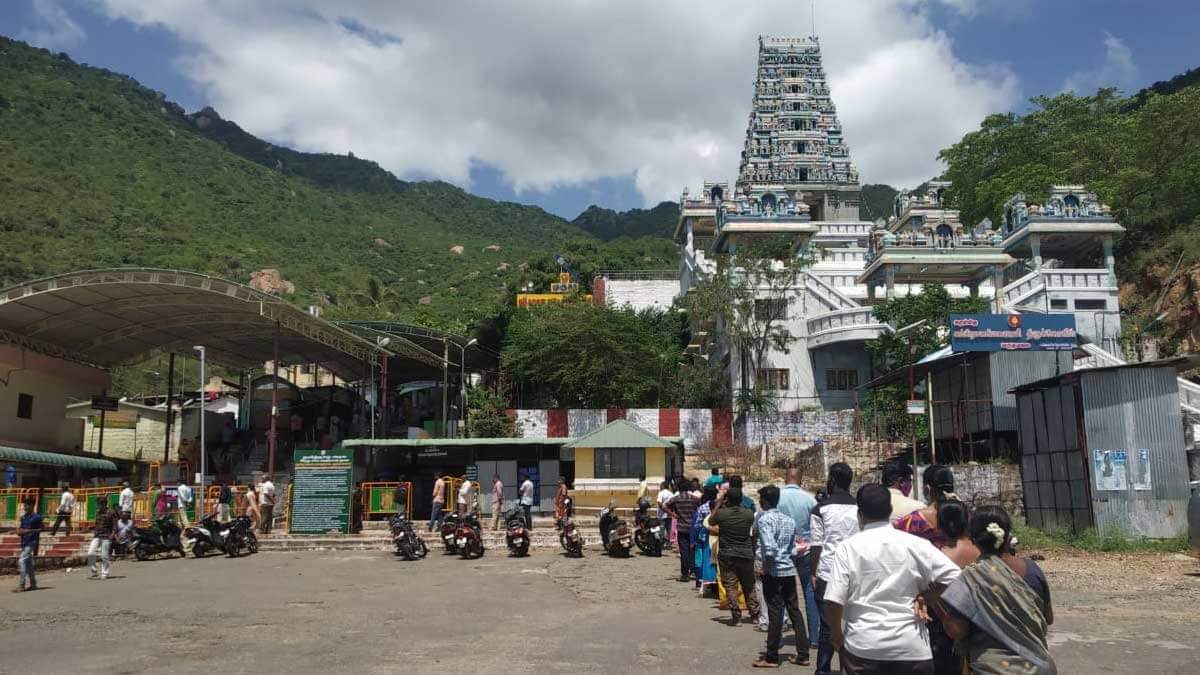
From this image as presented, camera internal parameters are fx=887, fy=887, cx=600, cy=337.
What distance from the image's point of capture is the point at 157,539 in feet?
58.7

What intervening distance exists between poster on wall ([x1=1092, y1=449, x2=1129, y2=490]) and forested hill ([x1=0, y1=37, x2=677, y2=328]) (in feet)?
89.4

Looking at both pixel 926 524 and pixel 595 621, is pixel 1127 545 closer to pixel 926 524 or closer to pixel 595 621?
pixel 595 621

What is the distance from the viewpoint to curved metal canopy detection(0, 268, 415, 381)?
24.1 meters

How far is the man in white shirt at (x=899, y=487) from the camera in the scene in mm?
5980

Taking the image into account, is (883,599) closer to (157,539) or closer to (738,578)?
(738,578)

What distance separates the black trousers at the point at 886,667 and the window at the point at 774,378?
28205 millimetres

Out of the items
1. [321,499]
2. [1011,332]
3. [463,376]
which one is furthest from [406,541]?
[463,376]

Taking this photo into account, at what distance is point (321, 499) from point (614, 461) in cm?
720

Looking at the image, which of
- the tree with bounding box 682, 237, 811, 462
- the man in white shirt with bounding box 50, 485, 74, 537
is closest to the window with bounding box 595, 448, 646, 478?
the tree with bounding box 682, 237, 811, 462

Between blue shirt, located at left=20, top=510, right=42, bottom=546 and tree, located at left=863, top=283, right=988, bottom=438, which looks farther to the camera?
tree, located at left=863, top=283, right=988, bottom=438

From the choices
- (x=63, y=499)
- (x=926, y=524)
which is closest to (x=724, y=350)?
(x=63, y=499)

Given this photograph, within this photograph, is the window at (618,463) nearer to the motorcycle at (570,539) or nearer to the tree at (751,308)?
the motorcycle at (570,539)

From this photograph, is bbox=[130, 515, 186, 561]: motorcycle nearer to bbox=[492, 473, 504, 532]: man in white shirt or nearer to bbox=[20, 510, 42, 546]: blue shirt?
bbox=[20, 510, 42, 546]: blue shirt

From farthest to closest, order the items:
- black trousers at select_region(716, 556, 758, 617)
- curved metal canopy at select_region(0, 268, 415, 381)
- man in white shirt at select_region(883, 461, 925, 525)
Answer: curved metal canopy at select_region(0, 268, 415, 381) → black trousers at select_region(716, 556, 758, 617) → man in white shirt at select_region(883, 461, 925, 525)
